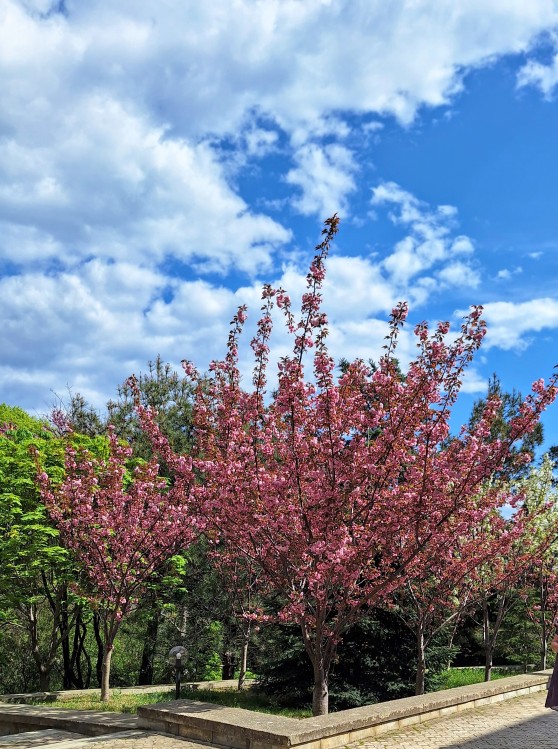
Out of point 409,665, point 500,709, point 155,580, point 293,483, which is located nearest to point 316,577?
point 293,483

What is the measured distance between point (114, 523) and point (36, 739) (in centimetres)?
427

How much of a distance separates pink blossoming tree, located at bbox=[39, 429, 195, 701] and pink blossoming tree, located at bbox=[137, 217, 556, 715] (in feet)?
12.4

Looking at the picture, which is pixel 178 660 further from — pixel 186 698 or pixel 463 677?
pixel 463 677

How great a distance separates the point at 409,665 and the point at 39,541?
899cm

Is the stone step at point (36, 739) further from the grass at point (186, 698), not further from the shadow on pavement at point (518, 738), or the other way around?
the shadow on pavement at point (518, 738)

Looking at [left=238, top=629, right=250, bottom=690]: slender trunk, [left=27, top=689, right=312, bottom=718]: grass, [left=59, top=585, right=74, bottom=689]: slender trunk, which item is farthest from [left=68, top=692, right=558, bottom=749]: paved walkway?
[left=59, top=585, right=74, bottom=689]: slender trunk

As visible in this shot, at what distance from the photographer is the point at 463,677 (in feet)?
61.0

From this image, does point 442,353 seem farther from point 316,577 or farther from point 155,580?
point 155,580

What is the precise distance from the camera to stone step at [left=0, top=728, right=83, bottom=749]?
9047mm

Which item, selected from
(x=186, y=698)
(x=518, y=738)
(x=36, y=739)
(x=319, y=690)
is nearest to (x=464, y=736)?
(x=518, y=738)

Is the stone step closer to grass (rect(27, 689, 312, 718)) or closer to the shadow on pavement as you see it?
grass (rect(27, 689, 312, 718))

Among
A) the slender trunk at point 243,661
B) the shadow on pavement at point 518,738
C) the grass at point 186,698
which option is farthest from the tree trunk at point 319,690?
the slender trunk at point 243,661

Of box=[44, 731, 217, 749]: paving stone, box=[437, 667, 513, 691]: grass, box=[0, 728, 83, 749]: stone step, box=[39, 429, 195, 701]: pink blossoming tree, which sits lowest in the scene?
box=[437, 667, 513, 691]: grass

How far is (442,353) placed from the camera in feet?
28.7
